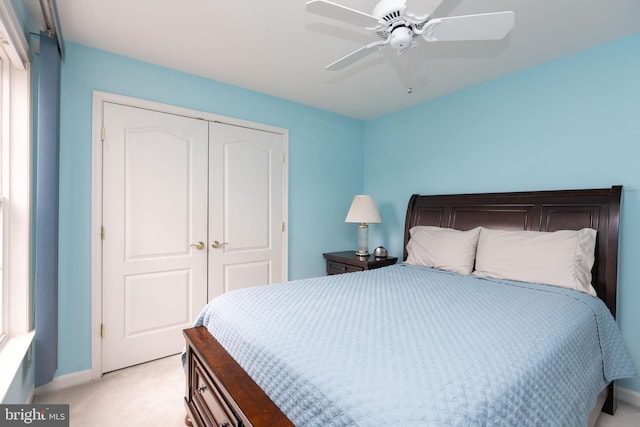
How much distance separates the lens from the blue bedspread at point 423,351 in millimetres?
843

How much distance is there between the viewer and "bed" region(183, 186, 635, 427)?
2.84 feet

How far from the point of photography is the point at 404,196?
11.3 ft

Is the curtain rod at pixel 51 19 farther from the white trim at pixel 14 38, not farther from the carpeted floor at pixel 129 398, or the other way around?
the carpeted floor at pixel 129 398

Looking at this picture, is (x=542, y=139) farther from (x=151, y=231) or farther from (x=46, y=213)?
(x=46, y=213)

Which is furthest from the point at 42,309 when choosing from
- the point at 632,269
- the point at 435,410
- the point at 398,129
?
the point at 632,269

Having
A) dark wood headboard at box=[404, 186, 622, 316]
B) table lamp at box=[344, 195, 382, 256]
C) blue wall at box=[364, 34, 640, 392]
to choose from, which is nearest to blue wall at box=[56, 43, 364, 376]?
table lamp at box=[344, 195, 382, 256]

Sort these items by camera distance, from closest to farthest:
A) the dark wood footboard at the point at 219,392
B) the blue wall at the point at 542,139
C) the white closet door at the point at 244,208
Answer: the dark wood footboard at the point at 219,392 < the blue wall at the point at 542,139 < the white closet door at the point at 244,208

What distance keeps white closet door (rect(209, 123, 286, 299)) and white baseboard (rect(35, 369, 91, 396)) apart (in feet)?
3.29

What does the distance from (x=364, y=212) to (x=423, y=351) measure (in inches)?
89.1

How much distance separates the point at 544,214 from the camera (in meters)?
2.28

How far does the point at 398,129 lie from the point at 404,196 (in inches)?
30.9

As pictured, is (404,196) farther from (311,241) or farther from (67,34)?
(67,34)

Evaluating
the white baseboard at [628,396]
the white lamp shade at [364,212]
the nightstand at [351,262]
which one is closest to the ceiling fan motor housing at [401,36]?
the white lamp shade at [364,212]

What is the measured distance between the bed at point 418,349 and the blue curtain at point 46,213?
89 cm
